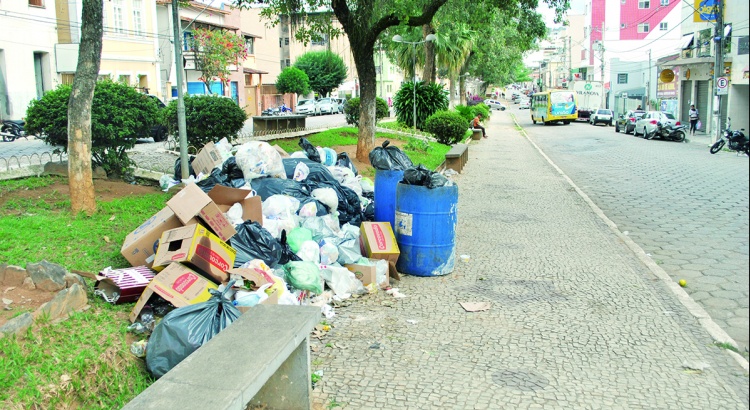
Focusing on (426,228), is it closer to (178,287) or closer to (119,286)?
(178,287)

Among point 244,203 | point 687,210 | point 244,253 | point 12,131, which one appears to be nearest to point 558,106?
point 12,131

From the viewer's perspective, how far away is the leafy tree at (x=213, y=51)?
38594 mm

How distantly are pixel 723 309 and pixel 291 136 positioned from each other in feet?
45.1

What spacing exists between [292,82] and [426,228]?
1973 inches

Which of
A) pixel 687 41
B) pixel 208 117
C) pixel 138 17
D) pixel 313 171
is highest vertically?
pixel 138 17

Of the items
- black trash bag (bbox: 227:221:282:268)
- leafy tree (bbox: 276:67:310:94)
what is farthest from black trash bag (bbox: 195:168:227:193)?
leafy tree (bbox: 276:67:310:94)

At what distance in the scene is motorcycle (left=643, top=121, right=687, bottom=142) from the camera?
97.3ft

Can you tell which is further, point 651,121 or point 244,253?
point 651,121

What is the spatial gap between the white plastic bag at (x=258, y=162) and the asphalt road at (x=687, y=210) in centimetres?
475

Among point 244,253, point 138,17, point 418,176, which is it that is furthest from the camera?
point 138,17

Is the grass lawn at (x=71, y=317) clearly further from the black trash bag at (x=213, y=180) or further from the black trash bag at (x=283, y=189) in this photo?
the black trash bag at (x=283, y=189)

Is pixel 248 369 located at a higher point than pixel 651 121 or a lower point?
lower

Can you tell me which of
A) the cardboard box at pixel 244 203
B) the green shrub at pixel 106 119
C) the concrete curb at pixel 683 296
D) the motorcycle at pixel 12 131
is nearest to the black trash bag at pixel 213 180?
the cardboard box at pixel 244 203

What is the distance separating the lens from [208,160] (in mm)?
9367
